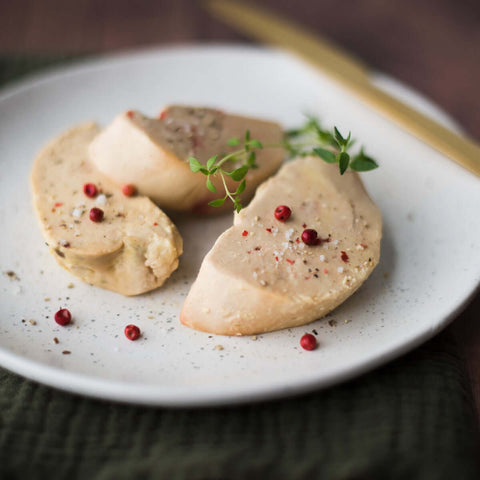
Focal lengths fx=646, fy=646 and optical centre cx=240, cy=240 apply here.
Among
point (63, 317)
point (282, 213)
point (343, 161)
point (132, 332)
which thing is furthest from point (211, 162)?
point (63, 317)

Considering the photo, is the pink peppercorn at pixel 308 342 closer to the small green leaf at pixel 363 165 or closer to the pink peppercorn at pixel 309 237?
the pink peppercorn at pixel 309 237

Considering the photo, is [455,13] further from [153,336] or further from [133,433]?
[133,433]

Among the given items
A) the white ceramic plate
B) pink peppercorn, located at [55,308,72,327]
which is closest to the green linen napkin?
the white ceramic plate

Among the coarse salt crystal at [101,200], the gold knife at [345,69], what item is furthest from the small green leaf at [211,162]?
the gold knife at [345,69]

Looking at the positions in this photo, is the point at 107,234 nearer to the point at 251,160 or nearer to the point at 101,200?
the point at 101,200

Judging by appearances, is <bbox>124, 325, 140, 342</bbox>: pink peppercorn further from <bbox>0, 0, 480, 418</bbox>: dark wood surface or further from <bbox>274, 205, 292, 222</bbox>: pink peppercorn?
<bbox>0, 0, 480, 418</bbox>: dark wood surface

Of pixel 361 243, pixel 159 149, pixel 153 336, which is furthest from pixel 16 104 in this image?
pixel 361 243

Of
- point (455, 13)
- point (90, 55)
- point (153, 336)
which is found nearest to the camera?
point (153, 336)
